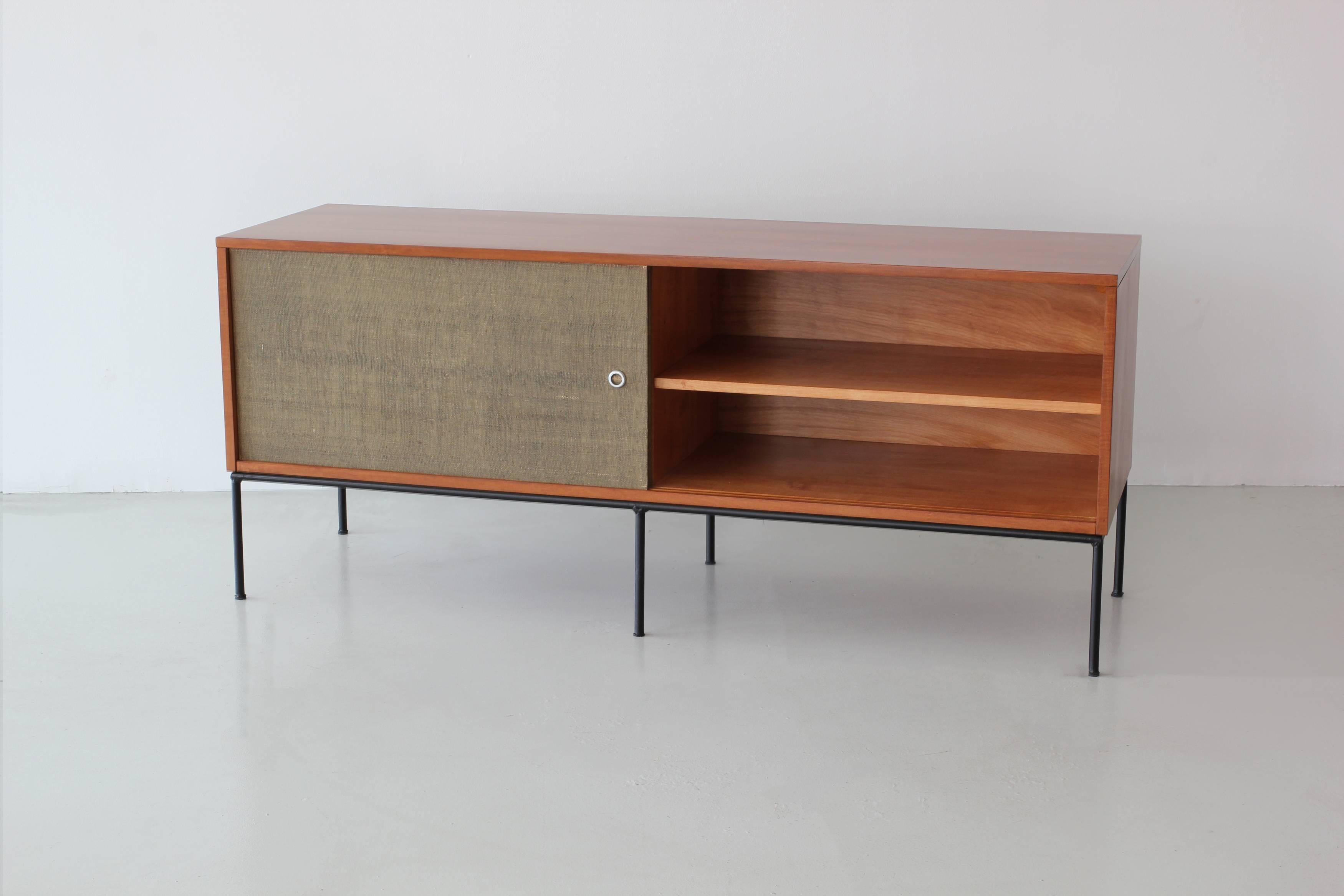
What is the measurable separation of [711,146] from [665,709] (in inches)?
81.6

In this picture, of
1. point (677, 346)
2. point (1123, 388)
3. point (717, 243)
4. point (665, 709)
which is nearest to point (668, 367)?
point (677, 346)

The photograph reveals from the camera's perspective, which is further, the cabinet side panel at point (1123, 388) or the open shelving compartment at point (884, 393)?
the open shelving compartment at point (884, 393)

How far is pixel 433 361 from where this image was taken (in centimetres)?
339

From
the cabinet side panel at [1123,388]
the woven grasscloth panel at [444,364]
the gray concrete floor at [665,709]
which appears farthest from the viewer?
the woven grasscloth panel at [444,364]

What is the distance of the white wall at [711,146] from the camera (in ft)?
14.4

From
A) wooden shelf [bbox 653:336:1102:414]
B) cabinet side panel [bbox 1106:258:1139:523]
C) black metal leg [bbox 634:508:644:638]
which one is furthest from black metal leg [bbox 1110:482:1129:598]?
black metal leg [bbox 634:508:644:638]

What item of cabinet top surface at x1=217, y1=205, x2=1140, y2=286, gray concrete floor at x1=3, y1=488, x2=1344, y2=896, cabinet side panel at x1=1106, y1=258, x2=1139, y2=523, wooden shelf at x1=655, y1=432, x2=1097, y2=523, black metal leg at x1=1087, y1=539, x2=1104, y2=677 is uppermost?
cabinet top surface at x1=217, y1=205, x2=1140, y2=286

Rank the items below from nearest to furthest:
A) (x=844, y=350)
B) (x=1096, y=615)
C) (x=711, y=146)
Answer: (x=1096, y=615)
(x=844, y=350)
(x=711, y=146)

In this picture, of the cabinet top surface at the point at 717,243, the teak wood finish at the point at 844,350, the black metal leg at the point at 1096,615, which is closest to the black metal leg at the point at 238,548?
the teak wood finish at the point at 844,350

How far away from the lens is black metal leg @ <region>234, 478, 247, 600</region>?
3631 mm

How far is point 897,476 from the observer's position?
11.4ft

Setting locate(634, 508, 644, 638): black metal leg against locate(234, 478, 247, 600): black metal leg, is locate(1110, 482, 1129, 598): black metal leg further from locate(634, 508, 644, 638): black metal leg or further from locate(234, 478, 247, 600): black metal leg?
locate(234, 478, 247, 600): black metal leg

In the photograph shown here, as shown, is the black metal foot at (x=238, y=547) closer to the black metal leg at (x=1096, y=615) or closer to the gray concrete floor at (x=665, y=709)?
the gray concrete floor at (x=665, y=709)

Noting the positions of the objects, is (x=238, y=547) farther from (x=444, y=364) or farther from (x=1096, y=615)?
(x=1096, y=615)
